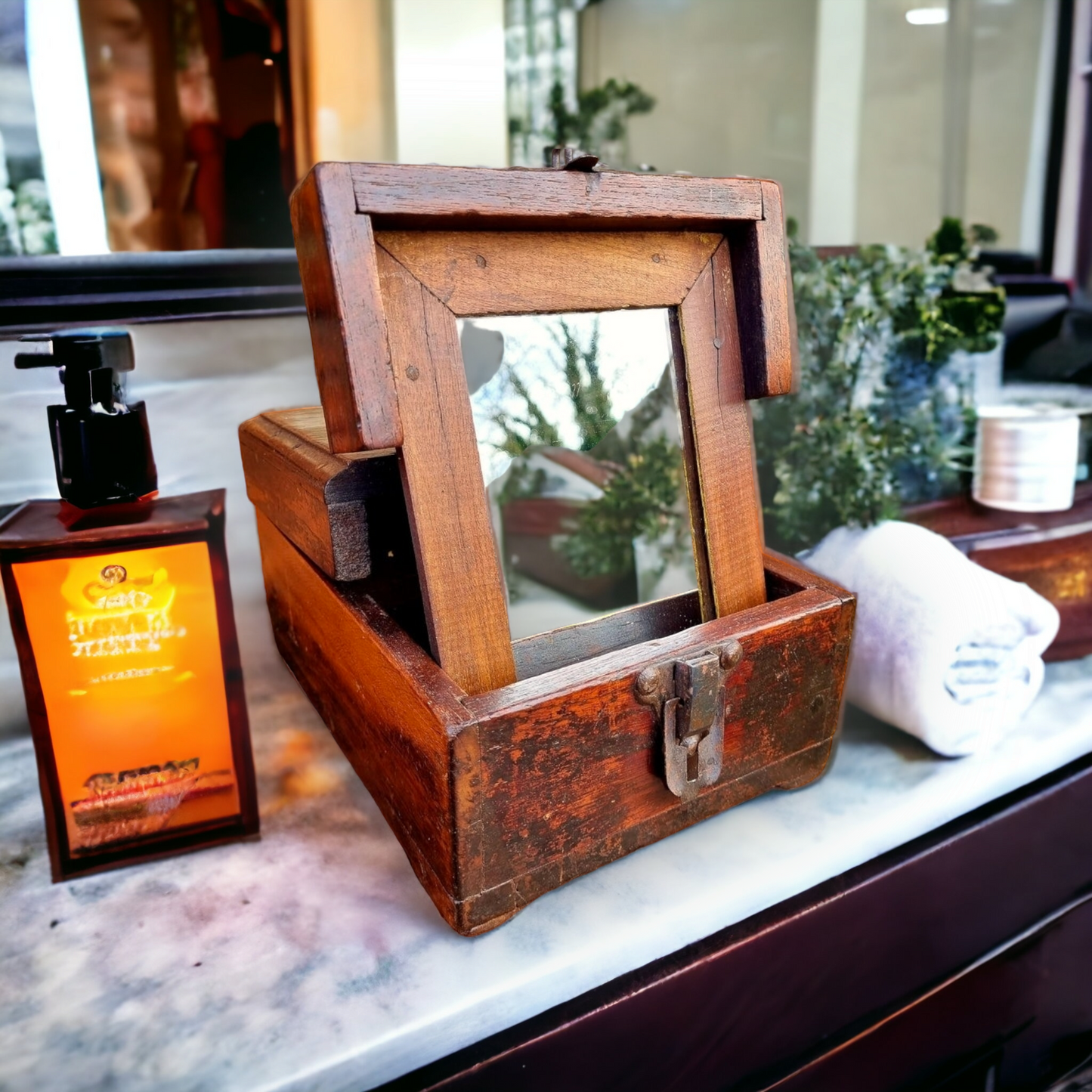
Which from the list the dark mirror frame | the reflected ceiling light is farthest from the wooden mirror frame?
the reflected ceiling light

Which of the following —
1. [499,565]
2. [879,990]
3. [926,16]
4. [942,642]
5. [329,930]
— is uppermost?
[926,16]

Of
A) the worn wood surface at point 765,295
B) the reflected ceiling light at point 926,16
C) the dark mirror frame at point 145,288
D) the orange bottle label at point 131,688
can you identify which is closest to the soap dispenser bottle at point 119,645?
the orange bottle label at point 131,688

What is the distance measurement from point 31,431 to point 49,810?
1.15ft

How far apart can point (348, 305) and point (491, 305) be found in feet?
0.31

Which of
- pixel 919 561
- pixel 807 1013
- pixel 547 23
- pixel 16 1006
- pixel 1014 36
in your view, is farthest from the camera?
pixel 1014 36

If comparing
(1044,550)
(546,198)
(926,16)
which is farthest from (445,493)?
(926,16)

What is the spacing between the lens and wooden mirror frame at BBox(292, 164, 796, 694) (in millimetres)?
425

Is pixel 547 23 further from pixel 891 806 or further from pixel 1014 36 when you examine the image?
pixel 1014 36

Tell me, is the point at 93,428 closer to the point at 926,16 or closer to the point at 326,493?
the point at 326,493

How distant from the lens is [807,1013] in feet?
1.90

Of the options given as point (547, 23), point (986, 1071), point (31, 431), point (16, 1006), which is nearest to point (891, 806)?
point (986, 1071)

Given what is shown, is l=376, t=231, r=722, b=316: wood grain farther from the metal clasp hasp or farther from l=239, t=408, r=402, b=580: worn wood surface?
the metal clasp hasp

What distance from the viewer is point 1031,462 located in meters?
0.82

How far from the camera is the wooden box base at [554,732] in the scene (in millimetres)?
458
